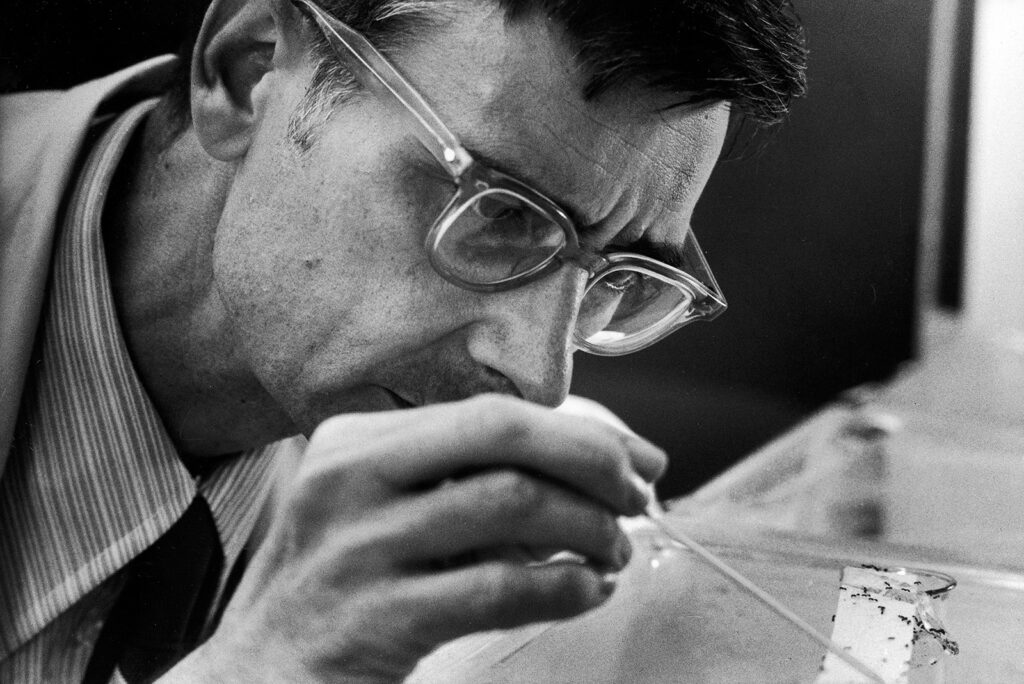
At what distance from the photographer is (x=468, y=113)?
535 millimetres

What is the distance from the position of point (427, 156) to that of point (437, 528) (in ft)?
0.70

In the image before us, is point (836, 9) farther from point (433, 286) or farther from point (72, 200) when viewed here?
point (72, 200)

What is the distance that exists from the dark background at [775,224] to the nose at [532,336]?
27 millimetres

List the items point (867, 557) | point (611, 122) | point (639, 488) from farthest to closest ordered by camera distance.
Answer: point (867, 557) → point (611, 122) → point (639, 488)

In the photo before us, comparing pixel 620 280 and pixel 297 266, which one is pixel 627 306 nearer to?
pixel 620 280

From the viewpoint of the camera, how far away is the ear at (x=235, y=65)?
1.82 feet

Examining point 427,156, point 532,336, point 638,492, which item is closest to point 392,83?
point 427,156

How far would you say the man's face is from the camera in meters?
0.53

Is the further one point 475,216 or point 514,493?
point 475,216

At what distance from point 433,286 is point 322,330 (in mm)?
70

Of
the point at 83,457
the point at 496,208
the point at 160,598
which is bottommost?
the point at 160,598

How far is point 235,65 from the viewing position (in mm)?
565

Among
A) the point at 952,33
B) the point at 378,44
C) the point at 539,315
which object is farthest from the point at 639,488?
the point at 952,33

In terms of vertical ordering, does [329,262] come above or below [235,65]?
below
